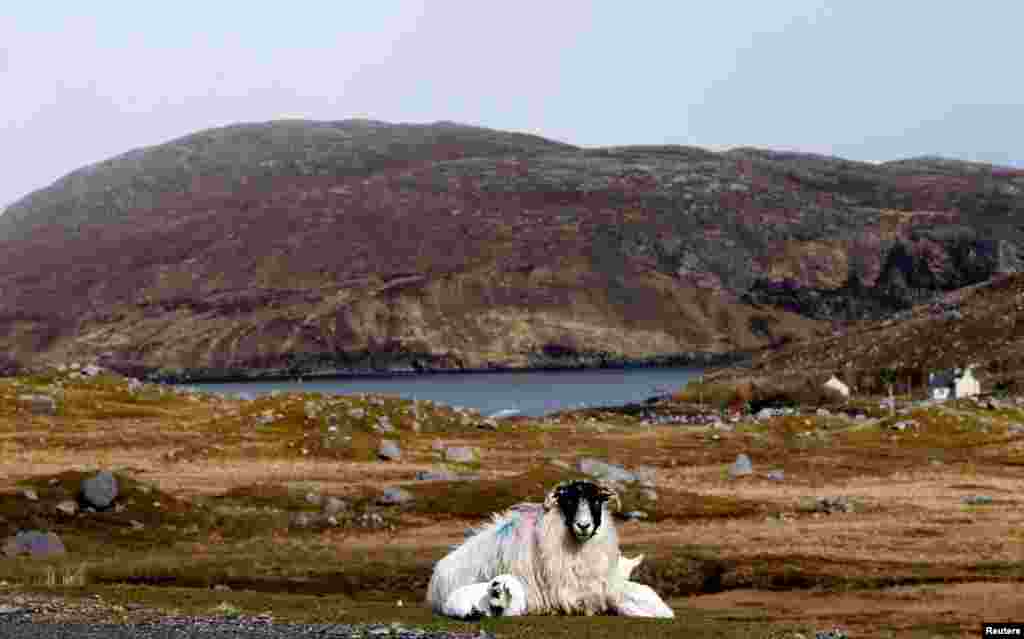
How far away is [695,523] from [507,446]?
3486 cm

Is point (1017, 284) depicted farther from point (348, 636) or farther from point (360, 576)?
point (348, 636)

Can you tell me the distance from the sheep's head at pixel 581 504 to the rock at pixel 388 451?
47629 mm

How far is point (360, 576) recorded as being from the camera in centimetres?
3275

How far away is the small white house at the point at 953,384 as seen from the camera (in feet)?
479

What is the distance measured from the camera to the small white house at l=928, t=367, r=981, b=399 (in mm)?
146000

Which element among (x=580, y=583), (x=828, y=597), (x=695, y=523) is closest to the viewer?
(x=580, y=583)

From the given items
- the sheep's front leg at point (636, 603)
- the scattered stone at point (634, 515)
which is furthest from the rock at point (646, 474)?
the sheep's front leg at point (636, 603)

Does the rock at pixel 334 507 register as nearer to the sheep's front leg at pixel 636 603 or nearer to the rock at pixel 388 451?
the rock at pixel 388 451

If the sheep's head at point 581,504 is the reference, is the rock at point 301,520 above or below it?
below

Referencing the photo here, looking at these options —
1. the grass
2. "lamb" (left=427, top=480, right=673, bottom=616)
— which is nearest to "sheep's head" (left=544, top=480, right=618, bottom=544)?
"lamb" (left=427, top=480, right=673, bottom=616)

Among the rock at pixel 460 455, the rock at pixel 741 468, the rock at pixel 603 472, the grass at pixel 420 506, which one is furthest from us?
the rock at pixel 460 455

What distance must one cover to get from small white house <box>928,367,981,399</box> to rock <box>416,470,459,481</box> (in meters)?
95.6

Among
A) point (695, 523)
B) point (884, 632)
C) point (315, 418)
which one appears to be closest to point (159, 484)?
point (695, 523)

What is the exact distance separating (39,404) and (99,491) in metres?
40.1
